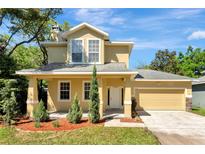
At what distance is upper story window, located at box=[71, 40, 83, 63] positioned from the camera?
70.2 feet

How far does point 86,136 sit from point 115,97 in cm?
1204

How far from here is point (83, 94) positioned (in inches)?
840

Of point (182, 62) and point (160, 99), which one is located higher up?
point (182, 62)

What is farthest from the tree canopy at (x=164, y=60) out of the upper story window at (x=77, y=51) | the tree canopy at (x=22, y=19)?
the upper story window at (x=77, y=51)

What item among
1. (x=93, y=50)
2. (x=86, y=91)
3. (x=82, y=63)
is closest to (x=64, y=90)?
(x=86, y=91)

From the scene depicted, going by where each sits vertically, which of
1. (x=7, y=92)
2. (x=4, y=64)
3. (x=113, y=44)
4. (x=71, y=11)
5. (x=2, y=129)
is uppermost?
(x=71, y=11)

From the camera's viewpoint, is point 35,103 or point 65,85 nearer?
point 35,103

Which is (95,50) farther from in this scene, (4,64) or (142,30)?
(142,30)

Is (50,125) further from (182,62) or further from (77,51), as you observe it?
(182,62)

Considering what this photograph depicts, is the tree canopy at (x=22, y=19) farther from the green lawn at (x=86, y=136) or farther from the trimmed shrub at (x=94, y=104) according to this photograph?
the green lawn at (x=86, y=136)

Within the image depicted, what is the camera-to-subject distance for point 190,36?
52.7 meters
